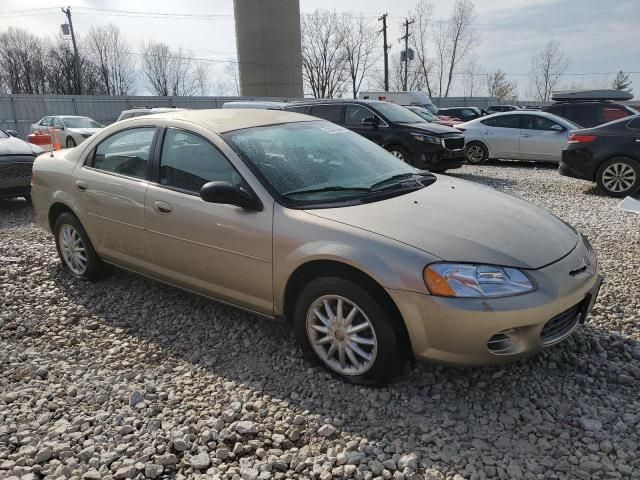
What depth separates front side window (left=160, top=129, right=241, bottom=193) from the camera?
3.33 m

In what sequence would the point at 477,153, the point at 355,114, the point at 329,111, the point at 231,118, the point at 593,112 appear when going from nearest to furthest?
the point at 231,118, the point at 355,114, the point at 329,111, the point at 477,153, the point at 593,112

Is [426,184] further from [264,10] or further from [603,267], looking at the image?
[264,10]

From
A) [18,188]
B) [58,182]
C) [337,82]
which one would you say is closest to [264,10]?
[337,82]

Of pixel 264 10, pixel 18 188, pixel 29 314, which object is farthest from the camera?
pixel 264 10

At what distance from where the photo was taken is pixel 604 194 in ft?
27.9

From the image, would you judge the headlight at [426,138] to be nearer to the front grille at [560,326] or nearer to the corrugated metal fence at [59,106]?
the front grille at [560,326]

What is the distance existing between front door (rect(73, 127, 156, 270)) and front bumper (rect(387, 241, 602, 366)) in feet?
7.14

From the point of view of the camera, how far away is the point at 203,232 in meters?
3.31

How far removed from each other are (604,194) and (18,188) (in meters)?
9.56

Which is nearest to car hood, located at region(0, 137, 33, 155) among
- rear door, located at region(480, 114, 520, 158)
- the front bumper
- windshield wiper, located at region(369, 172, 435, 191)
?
windshield wiper, located at region(369, 172, 435, 191)

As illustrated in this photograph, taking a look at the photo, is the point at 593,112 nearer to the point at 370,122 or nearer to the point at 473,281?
the point at 370,122

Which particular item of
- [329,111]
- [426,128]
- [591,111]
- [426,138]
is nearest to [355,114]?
[329,111]

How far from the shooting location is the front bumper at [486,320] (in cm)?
249

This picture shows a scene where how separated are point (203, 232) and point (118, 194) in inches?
39.8
